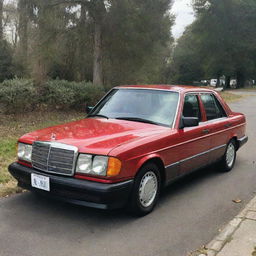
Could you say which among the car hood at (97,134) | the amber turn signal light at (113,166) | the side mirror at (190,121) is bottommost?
the amber turn signal light at (113,166)

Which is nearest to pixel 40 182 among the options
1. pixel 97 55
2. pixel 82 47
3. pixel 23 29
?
pixel 97 55

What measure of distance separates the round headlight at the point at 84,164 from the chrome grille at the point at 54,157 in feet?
0.20

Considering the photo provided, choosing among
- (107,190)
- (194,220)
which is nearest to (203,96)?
(194,220)

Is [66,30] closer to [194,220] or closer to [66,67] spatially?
[66,67]

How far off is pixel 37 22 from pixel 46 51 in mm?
1254

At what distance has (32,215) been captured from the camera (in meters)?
4.20

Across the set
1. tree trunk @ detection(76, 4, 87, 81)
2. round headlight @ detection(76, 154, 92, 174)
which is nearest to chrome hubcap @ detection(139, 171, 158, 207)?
round headlight @ detection(76, 154, 92, 174)

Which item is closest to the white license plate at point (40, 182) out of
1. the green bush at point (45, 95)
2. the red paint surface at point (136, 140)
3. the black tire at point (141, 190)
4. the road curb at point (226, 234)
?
the red paint surface at point (136, 140)

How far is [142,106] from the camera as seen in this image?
5.17 meters

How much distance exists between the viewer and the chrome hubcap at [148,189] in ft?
13.9

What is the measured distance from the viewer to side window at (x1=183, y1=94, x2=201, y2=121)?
17.2 ft

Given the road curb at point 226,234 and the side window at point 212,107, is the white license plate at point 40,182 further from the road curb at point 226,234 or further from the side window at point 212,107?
the side window at point 212,107

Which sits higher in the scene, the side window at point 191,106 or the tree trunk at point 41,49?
the tree trunk at point 41,49

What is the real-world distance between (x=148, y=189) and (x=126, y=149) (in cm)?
73
